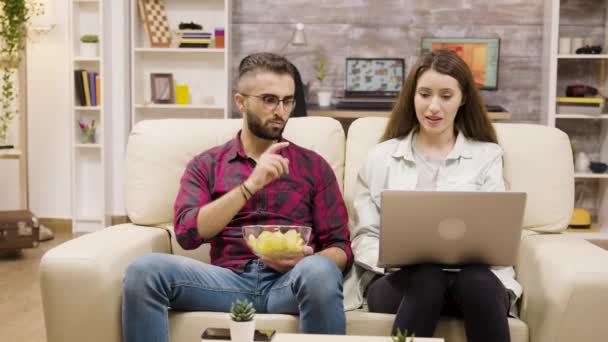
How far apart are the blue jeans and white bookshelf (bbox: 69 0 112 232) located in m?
3.45

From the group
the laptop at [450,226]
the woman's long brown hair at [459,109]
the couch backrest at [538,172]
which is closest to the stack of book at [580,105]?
the couch backrest at [538,172]

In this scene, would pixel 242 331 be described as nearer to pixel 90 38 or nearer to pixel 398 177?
pixel 398 177

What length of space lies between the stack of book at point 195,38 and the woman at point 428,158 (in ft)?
10.4

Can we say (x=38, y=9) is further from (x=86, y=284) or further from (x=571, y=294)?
(x=571, y=294)

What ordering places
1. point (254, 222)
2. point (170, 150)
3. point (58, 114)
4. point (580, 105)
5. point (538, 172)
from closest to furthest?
1. point (254, 222)
2. point (538, 172)
3. point (170, 150)
4. point (580, 105)
5. point (58, 114)

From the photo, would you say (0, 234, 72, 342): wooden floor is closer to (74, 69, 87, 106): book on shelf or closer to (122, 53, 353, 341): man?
(74, 69, 87, 106): book on shelf

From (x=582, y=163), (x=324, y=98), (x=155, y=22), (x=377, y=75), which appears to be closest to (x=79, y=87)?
(x=155, y=22)

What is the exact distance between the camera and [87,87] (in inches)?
210

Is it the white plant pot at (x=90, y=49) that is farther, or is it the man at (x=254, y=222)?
the white plant pot at (x=90, y=49)

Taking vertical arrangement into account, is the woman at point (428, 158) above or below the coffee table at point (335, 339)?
above

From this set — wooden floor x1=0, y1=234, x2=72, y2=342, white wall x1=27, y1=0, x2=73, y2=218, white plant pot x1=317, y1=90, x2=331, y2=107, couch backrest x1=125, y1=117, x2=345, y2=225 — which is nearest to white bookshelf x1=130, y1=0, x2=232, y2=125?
white wall x1=27, y1=0, x2=73, y2=218

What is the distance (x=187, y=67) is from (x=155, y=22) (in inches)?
15.9

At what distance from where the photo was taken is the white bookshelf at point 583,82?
5.23 m

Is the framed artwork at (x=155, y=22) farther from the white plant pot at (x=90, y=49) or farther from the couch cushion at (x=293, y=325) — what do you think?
the couch cushion at (x=293, y=325)
